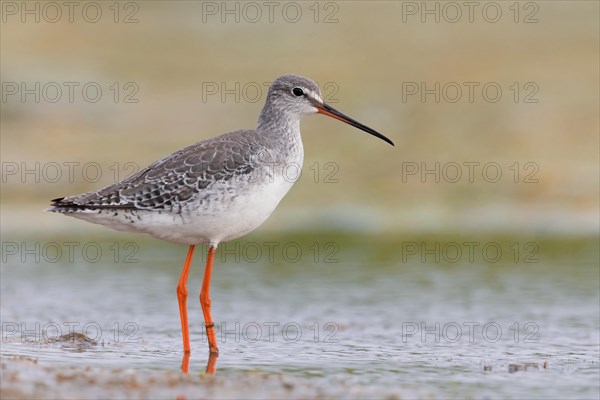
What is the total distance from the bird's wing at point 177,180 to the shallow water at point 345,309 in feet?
5.00

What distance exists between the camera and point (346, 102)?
27625mm

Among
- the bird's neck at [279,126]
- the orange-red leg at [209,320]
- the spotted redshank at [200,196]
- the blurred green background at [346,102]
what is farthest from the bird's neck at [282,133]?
the blurred green background at [346,102]

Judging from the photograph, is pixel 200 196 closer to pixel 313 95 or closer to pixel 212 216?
pixel 212 216

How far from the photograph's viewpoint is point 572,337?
1224cm

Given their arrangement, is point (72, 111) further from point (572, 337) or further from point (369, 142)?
point (572, 337)

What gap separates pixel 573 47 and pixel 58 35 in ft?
51.2

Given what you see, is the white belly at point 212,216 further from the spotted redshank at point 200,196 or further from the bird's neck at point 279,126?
the bird's neck at point 279,126

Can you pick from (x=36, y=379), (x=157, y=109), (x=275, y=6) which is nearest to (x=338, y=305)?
(x=36, y=379)

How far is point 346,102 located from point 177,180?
1701 cm

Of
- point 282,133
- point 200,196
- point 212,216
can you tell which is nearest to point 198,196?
point 200,196

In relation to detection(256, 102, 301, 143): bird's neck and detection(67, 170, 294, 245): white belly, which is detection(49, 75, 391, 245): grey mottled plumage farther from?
detection(256, 102, 301, 143): bird's neck

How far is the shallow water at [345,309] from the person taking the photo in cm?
1037

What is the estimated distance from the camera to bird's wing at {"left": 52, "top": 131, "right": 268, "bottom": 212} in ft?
35.7

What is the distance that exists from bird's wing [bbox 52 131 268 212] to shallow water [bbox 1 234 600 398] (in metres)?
1.52
